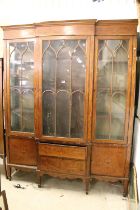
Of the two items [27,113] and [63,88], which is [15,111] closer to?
[27,113]

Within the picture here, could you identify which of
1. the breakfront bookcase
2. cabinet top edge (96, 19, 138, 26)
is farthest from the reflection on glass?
cabinet top edge (96, 19, 138, 26)

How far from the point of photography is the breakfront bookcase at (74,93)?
210cm

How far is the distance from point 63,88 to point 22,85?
535 millimetres

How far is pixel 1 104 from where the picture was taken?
2.49m

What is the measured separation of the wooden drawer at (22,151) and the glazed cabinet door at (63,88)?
24 centimetres

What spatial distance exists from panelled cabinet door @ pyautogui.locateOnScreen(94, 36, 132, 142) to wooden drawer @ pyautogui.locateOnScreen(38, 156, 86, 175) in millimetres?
394

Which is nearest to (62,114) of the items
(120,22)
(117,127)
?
(117,127)

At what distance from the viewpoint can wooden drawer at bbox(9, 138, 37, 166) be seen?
244cm

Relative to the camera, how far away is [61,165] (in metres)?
2.33

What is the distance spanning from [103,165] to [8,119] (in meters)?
1.30

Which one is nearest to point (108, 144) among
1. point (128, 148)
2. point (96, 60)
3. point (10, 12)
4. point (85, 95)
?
point (128, 148)

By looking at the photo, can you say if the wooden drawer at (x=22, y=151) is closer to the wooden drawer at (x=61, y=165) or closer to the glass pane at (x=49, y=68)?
the wooden drawer at (x=61, y=165)

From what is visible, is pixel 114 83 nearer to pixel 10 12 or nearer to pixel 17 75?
pixel 17 75

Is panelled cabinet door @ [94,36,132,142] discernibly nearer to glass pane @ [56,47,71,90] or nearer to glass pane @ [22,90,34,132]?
glass pane @ [56,47,71,90]
